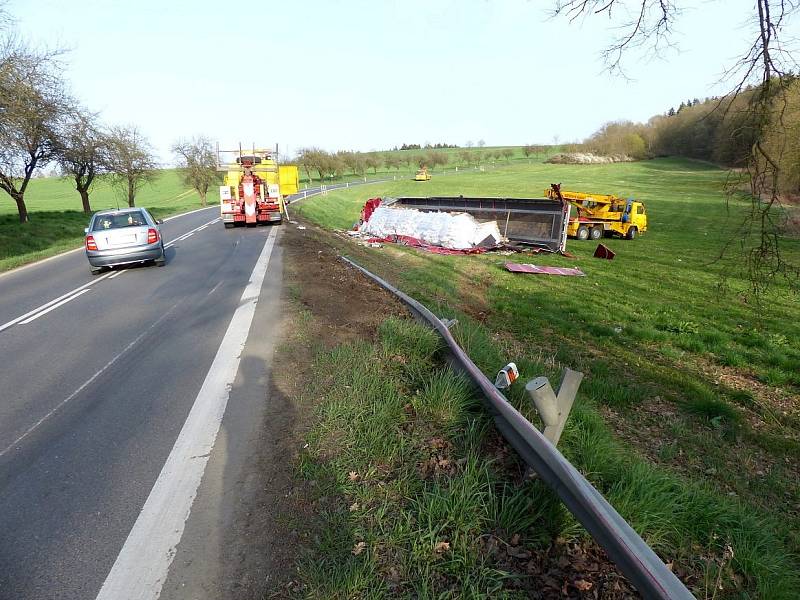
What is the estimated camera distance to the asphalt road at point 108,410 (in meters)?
2.67

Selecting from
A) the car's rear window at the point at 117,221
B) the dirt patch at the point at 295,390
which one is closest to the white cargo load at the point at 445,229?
the dirt patch at the point at 295,390

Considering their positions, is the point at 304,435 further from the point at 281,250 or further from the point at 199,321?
the point at 281,250

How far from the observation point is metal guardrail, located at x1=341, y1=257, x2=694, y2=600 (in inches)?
68.7

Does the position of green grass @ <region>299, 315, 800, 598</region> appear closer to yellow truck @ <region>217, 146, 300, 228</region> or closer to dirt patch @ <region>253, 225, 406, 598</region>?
dirt patch @ <region>253, 225, 406, 598</region>

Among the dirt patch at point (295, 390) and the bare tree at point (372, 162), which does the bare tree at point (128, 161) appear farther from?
the bare tree at point (372, 162)

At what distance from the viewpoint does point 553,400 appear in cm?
292

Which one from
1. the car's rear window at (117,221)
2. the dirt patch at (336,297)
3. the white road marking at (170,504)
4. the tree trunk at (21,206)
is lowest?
the white road marking at (170,504)

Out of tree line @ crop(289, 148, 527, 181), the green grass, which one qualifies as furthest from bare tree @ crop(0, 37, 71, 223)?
tree line @ crop(289, 148, 527, 181)

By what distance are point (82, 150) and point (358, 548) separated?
33.6m

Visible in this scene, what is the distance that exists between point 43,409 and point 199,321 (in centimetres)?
270

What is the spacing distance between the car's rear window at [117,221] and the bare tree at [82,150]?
17.8 metres

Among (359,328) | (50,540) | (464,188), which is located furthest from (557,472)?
(464,188)

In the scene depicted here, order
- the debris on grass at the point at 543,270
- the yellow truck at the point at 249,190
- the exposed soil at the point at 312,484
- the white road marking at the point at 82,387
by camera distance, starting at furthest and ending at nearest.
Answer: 1. the yellow truck at the point at 249,190
2. the debris on grass at the point at 543,270
3. the white road marking at the point at 82,387
4. the exposed soil at the point at 312,484

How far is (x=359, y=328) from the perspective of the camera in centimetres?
606
